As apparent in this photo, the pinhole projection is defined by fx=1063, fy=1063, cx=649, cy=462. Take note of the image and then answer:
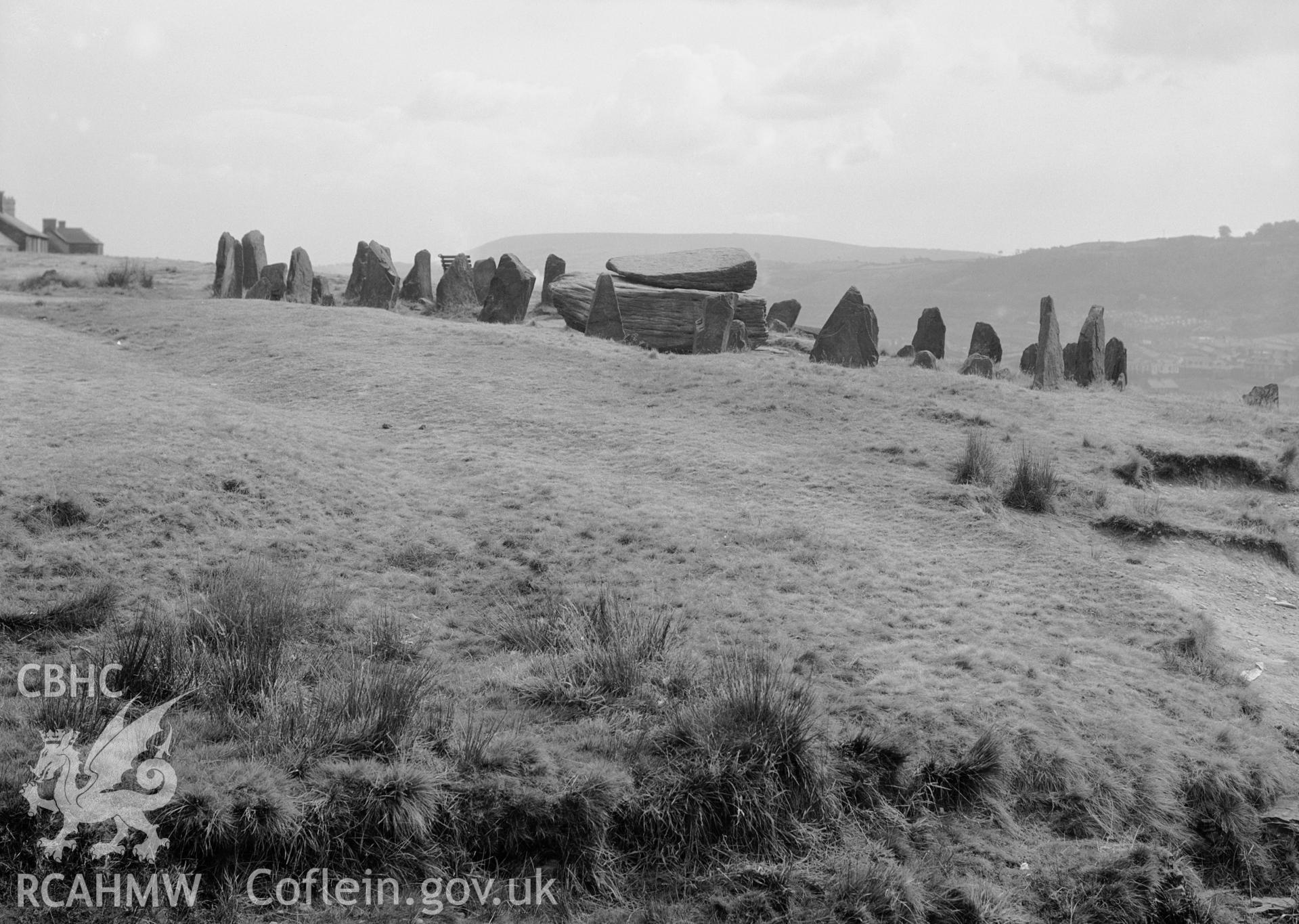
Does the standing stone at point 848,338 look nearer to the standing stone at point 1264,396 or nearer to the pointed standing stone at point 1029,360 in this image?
the pointed standing stone at point 1029,360

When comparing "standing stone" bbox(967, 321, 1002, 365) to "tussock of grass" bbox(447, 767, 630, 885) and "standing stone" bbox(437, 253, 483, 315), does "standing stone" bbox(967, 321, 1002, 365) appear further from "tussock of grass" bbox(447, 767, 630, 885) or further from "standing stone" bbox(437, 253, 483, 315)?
"tussock of grass" bbox(447, 767, 630, 885)

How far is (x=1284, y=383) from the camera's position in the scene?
45000 mm

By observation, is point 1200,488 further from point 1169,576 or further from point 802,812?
point 802,812

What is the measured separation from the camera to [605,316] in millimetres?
22312

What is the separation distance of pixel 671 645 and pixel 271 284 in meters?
20.3

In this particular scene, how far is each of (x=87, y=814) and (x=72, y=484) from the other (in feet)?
16.4

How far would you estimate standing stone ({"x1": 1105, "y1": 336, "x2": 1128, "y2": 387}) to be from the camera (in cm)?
2272

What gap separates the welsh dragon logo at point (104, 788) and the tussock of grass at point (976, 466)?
30.8ft

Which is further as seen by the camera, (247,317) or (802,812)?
(247,317)

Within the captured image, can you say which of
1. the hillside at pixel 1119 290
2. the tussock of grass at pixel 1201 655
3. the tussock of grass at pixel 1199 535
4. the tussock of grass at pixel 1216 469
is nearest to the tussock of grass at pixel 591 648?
the tussock of grass at pixel 1201 655

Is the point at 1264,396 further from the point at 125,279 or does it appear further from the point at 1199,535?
the point at 125,279

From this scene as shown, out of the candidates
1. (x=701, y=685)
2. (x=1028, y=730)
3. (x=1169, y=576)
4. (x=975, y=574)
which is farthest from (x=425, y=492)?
(x=1169, y=576)

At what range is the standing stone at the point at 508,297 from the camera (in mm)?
23547

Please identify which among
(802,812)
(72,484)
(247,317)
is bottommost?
(802,812)
